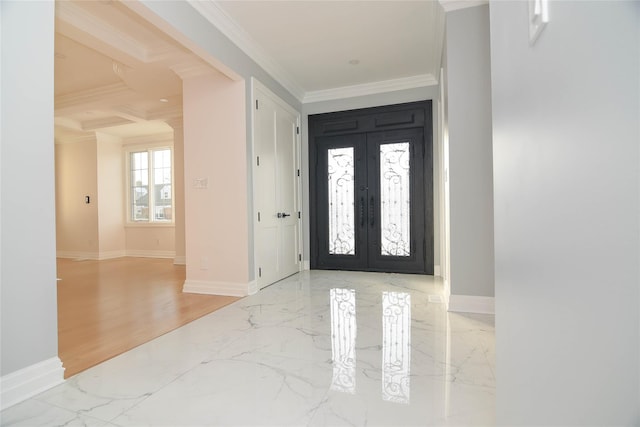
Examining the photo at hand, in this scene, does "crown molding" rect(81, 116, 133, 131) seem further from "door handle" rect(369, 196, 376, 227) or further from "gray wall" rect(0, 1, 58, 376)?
"gray wall" rect(0, 1, 58, 376)

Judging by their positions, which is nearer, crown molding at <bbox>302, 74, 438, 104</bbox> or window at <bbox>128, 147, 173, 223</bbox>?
crown molding at <bbox>302, 74, 438, 104</bbox>

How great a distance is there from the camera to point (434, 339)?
2.24 m

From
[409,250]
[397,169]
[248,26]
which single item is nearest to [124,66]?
[248,26]

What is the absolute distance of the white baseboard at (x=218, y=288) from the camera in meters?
3.55

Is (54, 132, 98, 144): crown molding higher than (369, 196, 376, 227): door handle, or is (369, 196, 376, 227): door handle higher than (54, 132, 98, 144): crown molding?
(54, 132, 98, 144): crown molding

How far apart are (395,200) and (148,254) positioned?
5.72m

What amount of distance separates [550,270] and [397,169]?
4.29 metres

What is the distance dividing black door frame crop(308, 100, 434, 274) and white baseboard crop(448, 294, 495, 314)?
5.44 ft

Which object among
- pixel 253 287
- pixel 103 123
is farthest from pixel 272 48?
pixel 103 123

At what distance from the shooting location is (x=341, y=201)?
501cm

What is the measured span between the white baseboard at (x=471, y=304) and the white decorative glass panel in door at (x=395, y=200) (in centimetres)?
177

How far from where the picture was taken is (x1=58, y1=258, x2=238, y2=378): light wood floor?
2.20 metres

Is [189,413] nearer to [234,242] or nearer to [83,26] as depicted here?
[234,242]

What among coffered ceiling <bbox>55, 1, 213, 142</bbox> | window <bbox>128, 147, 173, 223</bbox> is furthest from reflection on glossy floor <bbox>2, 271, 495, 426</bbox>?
window <bbox>128, 147, 173, 223</bbox>
